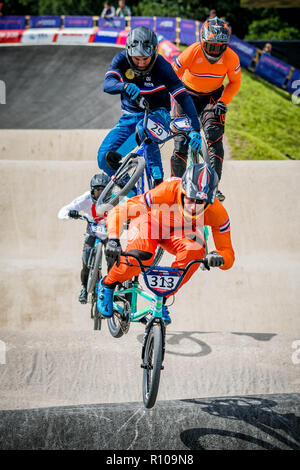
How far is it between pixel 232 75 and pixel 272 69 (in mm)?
17919

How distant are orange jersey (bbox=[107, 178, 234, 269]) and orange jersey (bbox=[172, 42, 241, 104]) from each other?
106 inches

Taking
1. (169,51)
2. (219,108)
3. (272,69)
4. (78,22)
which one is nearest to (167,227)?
(219,108)

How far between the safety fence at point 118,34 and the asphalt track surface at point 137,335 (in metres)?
12.3

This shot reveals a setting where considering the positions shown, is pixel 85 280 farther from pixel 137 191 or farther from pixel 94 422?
pixel 94 422

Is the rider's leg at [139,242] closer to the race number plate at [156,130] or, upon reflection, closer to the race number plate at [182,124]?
the race number plate at [156,130]

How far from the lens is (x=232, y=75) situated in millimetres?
7438

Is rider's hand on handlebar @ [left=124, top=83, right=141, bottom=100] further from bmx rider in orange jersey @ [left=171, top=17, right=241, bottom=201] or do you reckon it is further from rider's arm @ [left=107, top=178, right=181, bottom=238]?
bmx rider in orange jersey @ [left=171, top=17, right=241, bottom=201]

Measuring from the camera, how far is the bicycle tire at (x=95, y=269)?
6.66 metres

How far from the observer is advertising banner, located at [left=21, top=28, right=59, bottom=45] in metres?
26.2

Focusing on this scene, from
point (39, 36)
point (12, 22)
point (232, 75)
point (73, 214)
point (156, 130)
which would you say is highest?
point (232, 75)

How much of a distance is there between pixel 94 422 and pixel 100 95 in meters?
18.0

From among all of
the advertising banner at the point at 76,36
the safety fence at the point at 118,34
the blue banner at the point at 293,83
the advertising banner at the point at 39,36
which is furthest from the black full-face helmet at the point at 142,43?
the advertising banner at the point at 39,36

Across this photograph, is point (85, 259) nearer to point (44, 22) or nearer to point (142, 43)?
point (142, 43)

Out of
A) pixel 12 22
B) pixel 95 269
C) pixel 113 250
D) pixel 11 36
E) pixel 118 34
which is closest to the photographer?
pixel 113 250
